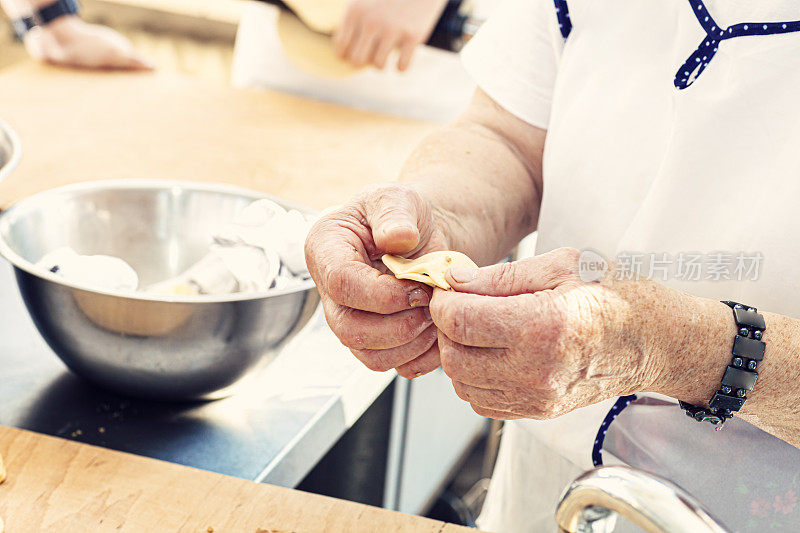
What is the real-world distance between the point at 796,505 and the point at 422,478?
1.02 meters

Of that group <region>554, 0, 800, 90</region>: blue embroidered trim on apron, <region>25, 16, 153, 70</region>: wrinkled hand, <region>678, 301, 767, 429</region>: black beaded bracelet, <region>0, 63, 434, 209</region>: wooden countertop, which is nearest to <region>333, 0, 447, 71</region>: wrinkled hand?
<region>0, 63, 434, 209</region>: wooden countertop

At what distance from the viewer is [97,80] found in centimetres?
204

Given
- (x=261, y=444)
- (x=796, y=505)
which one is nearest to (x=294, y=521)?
(x=261, y=444)

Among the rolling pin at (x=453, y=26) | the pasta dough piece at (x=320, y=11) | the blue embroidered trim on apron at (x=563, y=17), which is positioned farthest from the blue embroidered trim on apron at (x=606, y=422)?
the pasta dough piece at (x=320, y=11)

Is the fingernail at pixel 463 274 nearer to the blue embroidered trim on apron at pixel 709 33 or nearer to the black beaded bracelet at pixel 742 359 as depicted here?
the black beaded bracelet at pixel 742 359

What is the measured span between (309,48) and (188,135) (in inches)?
15.2

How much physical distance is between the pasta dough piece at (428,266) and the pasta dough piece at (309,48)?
1.23m

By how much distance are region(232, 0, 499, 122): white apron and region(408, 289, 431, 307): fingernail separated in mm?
1309

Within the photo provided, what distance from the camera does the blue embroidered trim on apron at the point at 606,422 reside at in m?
0.92

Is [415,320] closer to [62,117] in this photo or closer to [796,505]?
[796,505]

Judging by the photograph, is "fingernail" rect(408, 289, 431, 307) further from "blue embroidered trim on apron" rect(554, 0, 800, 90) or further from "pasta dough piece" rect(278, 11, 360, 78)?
"pasta dough piece" rect(278, 11, 360, 78)

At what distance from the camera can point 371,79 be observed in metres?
1.99

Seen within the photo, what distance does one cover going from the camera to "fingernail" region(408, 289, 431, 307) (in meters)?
0.72

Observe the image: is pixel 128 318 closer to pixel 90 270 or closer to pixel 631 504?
pixel 90 270
